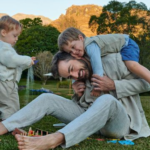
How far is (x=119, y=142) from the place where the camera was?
107 inches

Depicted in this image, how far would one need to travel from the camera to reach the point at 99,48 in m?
3.21

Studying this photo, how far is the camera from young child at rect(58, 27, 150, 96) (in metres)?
2.88

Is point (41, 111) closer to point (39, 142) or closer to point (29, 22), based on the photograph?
point (39, 142)

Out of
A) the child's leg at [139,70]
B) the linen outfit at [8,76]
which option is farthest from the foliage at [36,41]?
the child's leg at [139,70]

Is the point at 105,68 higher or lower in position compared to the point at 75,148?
higher

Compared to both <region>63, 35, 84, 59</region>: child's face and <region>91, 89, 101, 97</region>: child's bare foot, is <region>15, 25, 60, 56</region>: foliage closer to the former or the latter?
<region>63, 35, 84, 59</region>: child's face

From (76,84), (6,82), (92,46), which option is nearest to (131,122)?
(76,84)

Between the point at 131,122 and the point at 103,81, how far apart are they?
50 cm

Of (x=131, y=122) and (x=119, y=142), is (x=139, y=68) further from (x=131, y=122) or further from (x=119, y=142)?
(x=119, y=142)

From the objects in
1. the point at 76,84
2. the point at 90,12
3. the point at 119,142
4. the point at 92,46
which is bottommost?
the point at 119,142

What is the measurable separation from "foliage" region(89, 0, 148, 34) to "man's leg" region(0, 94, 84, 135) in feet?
133

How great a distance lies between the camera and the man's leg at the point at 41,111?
8.87 ft

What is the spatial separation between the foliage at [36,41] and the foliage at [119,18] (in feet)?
26.9

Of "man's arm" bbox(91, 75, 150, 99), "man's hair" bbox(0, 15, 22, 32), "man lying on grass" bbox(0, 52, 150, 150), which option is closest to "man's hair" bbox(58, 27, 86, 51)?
"man lying on grass" bbox(0, 52, 150, 150)
